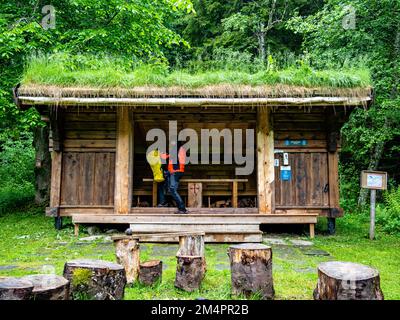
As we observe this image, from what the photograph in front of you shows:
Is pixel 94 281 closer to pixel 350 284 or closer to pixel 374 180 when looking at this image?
pixel 350 284

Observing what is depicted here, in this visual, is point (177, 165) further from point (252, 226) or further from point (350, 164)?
point (350, 164)

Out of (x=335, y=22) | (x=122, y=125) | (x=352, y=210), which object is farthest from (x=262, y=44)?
(x=122, y=125)

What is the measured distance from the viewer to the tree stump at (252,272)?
13.9ft

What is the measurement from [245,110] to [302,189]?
7.33 ft

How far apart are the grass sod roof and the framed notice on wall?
1.82m

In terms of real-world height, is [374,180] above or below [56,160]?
below

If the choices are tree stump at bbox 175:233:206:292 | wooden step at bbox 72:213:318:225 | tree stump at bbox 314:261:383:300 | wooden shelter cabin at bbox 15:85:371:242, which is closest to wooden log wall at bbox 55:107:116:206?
wooden shelter cabin at bbox 15:85:371:242

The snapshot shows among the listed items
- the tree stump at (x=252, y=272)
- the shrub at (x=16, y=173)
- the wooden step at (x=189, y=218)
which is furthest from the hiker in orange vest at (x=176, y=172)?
the shrub at (x=16, y=173)

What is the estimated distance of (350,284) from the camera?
360 cm

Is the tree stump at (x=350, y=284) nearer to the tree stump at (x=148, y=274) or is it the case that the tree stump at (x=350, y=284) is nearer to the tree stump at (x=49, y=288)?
the tree stump at (x=148, y=274)

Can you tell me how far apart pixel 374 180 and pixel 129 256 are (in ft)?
19.9

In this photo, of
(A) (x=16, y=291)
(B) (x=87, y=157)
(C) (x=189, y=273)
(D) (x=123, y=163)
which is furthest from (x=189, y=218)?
(A) (x=16, y=291)

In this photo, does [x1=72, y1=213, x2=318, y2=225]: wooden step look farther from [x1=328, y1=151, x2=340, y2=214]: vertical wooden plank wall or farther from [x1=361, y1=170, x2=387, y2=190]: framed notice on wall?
[x1=361, y1=170, x2=387, y2=190]: framed notice on wall
